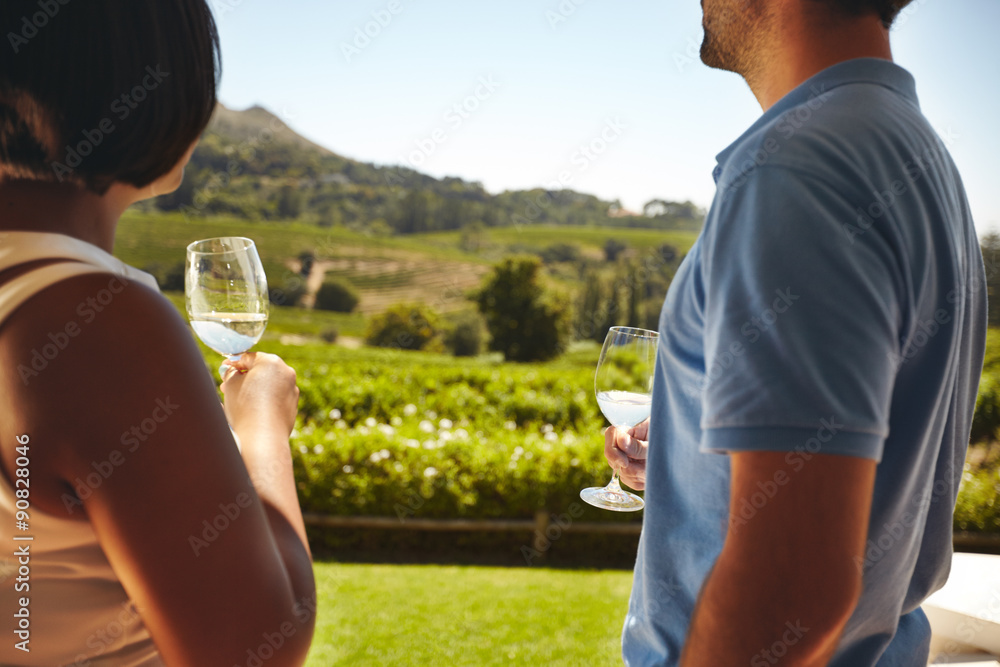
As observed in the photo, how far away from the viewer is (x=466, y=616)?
4.97m

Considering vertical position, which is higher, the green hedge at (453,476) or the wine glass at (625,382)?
the wine glass at (625,382)

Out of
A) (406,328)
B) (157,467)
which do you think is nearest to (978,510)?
(157,467)

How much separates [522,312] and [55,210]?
75.3 ft

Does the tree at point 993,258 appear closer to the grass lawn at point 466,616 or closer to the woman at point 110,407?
the grass lawn at point 466,616

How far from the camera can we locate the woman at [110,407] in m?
0.72

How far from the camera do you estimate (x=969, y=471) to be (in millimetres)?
7422

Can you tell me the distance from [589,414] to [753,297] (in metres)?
7.69

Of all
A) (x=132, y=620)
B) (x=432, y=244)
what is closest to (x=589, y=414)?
(x=132, y=620)

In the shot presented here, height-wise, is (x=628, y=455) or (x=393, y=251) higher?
(x=628, y=455)

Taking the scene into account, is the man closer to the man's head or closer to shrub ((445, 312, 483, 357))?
the man's head

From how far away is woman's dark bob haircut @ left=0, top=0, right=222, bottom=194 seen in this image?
31.3 inches

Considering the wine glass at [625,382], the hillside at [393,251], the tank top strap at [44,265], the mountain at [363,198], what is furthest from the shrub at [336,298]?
the tank top strap at [44,265]

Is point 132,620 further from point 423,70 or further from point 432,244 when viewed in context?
point 432,244

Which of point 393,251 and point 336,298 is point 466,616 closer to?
point 336,298
